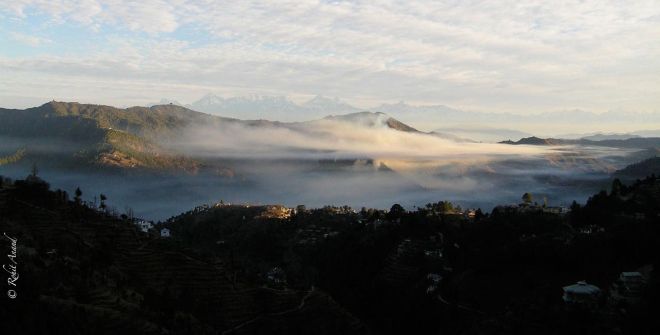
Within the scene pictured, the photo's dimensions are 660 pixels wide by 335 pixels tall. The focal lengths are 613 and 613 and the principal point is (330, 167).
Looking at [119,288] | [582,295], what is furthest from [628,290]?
[119,288]

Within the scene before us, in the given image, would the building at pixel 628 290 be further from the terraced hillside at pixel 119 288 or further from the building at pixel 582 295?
the terraced hillside at pixel 119 288

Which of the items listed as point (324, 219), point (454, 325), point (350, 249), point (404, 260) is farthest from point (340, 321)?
point (324, 219)

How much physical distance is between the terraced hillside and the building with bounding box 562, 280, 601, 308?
61.0 feet

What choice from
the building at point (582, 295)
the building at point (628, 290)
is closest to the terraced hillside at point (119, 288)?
the building at point (582, 295)

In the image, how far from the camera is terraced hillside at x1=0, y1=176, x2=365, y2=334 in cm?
3553

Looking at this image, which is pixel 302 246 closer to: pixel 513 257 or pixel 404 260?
pixel 404 260

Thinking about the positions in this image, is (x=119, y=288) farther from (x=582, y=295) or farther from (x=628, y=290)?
(x=628, y=290)

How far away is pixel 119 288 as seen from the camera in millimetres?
43438

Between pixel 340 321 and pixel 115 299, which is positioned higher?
pixel 115 299

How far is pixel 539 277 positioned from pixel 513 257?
761cm

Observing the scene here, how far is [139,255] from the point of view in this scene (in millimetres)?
55406

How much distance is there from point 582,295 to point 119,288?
3357cm

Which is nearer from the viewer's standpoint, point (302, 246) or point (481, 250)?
point (481, 250)

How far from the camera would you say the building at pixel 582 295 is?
1746 inches
